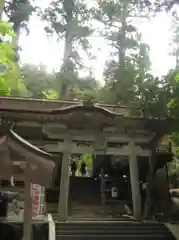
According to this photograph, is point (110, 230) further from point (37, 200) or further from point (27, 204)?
point (27, 204)

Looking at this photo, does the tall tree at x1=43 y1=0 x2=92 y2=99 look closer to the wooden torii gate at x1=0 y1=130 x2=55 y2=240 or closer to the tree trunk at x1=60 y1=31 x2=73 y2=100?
the tree trunk at x1=60 y1=31 x2=73 y2=100

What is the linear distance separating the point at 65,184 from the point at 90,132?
235cm

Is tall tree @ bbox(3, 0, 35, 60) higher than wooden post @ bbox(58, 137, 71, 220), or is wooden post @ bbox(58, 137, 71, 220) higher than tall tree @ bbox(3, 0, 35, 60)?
tall tree @ bbox(3, 0, 35, 60)

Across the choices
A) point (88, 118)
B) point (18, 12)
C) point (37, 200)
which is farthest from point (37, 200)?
point (18, 12)

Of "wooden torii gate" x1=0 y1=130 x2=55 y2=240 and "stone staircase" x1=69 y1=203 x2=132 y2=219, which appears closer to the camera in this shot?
"wooden torii gate" x1=0 y1=130 x2=55 y2=240

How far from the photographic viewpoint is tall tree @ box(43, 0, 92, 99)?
91.5ft

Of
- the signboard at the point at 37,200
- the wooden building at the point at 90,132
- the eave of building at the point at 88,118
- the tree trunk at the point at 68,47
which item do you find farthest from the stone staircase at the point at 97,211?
the tree trunk at the point at 68,47

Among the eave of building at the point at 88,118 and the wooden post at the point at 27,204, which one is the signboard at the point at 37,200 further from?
the wooden post at the point at 27,204

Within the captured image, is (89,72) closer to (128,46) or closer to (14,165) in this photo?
(128,46)

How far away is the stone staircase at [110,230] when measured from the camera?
1177 cm

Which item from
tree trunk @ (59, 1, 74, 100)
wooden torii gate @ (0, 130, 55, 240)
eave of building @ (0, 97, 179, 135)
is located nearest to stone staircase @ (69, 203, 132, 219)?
eave of building @ (0, 97, 179, 135)

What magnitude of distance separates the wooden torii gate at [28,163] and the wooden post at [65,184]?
568 cm

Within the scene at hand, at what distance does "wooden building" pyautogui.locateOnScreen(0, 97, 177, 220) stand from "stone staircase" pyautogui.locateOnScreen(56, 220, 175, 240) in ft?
3.22

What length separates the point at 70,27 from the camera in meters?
28.1
